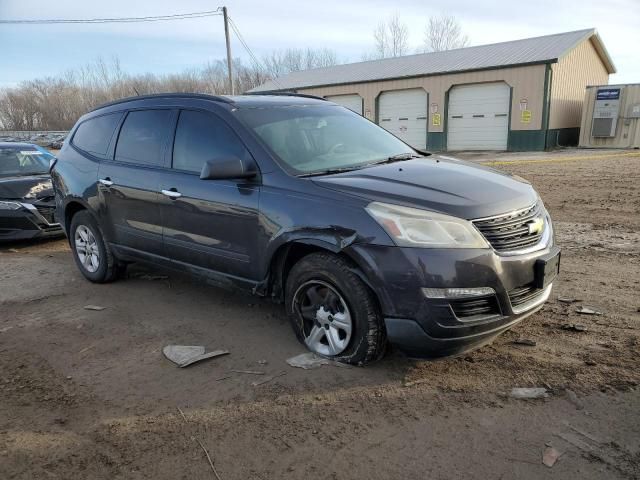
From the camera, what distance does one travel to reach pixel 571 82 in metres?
23.7

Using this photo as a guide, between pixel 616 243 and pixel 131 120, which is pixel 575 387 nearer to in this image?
pixel 616 243

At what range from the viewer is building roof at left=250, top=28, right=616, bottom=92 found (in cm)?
2273

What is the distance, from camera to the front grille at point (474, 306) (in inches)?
120

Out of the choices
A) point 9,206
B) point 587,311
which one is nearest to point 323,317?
point 587,311

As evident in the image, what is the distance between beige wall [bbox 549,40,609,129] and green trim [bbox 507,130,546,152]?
75 cm

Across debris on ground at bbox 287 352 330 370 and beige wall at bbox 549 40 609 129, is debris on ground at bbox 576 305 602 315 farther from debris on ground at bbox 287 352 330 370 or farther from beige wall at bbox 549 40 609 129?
beige wall at bbox 549 40 609 129

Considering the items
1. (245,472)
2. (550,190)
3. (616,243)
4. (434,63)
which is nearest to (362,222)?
(245,472)

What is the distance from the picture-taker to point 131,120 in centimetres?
506

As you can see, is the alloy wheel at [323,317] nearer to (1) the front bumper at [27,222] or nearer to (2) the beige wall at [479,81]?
(1) the front bumper at [27,222]

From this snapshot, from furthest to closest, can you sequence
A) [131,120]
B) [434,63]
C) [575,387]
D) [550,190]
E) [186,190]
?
[434,63]
[550,190]
[131,120]
[186,190]
[575,387]

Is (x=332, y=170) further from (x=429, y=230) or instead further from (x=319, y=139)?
(x=429, y=230)

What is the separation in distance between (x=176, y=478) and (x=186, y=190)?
2.37m

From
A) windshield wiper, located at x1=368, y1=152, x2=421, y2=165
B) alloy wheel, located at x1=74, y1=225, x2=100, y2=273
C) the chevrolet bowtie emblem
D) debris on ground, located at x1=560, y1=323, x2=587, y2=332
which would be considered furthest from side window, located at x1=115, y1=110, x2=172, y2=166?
debris on ground, located at x1=560, y1=323, x2=587, y2=332

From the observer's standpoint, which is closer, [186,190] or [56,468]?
[56,468]
